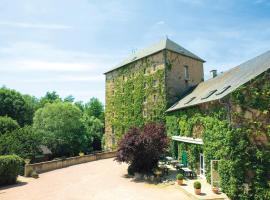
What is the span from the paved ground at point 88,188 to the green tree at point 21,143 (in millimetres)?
4551

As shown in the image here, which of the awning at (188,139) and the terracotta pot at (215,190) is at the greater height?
the awning at (188,139)

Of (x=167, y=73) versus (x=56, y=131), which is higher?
(x=167, y=73)

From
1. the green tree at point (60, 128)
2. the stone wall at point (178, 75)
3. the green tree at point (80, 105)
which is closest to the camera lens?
the stone wall at point (178, 75)

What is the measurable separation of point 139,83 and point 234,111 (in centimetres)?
2045

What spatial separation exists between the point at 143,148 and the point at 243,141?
9.16 meters

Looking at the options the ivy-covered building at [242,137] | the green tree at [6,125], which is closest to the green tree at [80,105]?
the green tree at [6,125]

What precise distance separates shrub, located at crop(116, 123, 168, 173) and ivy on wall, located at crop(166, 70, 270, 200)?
5.05 meters

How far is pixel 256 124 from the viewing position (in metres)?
18.6

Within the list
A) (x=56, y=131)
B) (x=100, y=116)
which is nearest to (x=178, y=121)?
(x=56, y=131)

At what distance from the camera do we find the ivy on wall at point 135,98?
34744mm

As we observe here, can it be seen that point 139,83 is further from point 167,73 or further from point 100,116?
point 100,116

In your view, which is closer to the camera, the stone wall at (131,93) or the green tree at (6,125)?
the stone wall at (131,93)

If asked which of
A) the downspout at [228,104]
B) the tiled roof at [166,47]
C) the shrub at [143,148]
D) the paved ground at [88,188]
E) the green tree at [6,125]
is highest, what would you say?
the tiled roof at [166,47]

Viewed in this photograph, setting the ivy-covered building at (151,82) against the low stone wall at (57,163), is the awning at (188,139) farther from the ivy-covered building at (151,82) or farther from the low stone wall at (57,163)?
the low stone wall at (57,163)
